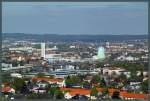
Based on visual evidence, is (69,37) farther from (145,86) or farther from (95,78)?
(145,86)

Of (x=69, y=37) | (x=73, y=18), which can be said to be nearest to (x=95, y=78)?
(x=69, y=37)

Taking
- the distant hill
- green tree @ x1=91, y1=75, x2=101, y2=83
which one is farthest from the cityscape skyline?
green tree @ x1=91, y1=75, x2=101, y2=83

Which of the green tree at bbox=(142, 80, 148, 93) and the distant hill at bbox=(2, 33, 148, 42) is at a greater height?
the distant hill at bbox=(2, 33, 148, 42)

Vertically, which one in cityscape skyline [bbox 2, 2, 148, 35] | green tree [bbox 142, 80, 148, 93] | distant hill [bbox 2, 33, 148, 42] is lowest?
green tree [bbox 142, 80, 148, 93]

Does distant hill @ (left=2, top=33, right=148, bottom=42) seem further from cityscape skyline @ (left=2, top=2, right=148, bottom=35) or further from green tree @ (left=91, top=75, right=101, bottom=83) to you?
green tree @ (left=91, top=75, right=101, bottom=83)

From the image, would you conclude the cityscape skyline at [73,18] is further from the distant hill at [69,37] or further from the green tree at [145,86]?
the green tree at [145,86]

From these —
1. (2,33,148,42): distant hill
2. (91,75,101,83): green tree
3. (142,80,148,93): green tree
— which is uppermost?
(2,33,148,42): distant hill

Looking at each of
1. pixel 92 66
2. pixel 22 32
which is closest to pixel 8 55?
pixel 22 32

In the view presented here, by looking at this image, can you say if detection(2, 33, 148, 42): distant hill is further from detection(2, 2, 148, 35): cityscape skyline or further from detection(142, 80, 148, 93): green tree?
→ detection(142, 80, 148, 93): green tree
